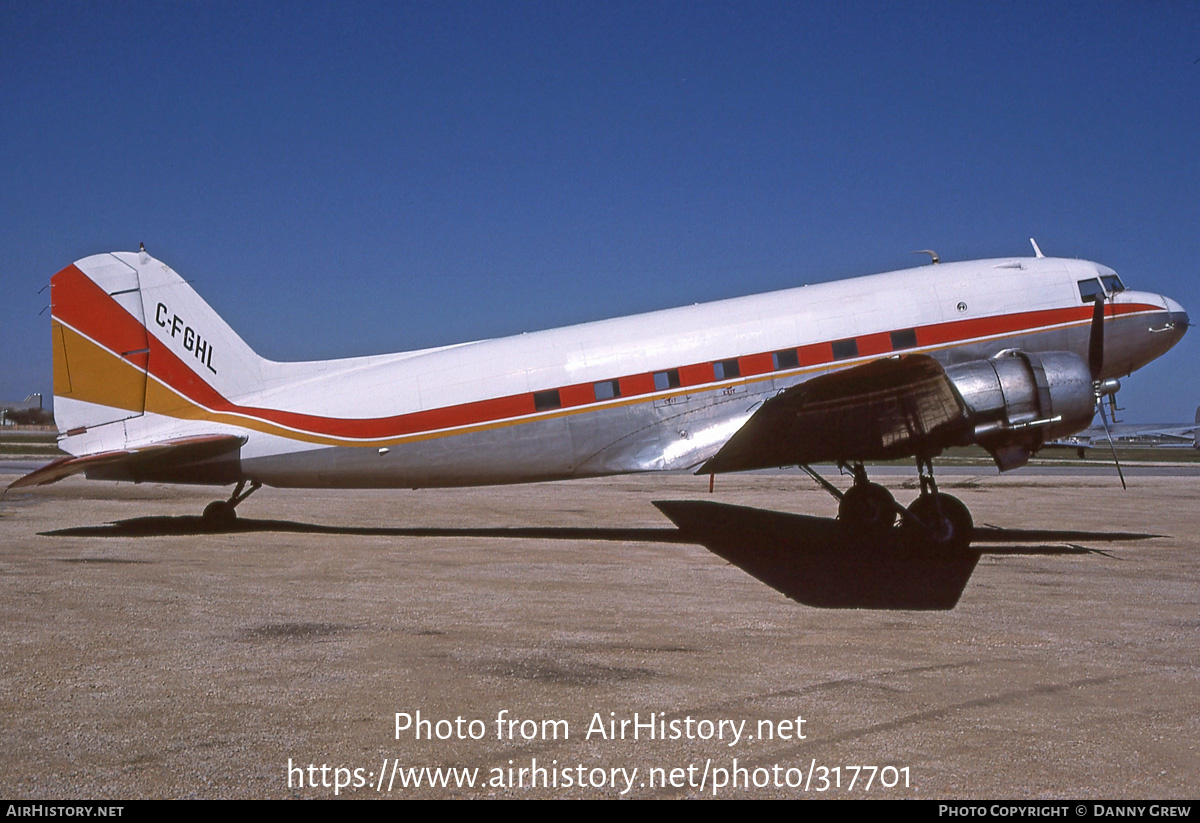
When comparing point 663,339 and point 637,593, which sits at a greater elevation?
point 663,339

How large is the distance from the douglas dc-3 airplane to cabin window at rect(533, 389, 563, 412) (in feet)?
0.05

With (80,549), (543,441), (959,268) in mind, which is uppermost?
(959,268)

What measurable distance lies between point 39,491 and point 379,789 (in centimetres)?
2046

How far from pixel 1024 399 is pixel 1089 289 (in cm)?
316

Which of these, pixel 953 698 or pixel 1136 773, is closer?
pixel 1136 773

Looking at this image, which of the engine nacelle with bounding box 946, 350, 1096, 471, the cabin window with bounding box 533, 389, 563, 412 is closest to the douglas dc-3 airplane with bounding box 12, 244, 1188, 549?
the cabin window with bounding box 533, 389, 563, 412

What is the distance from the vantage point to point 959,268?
11984 mm

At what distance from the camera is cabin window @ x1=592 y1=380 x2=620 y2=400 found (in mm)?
11688

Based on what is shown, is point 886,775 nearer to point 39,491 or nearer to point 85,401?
point 85,401

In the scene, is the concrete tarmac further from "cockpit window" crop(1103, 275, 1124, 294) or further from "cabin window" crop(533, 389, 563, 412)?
"cockpit window" crop(1103, 275, 1124, 294)

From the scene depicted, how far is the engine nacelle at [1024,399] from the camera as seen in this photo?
988 centimetres

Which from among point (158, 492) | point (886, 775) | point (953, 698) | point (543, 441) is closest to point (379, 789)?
point (886, 775)

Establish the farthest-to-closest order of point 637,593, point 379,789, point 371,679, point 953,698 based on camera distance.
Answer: point 637,593, point 371,679, point 953,698, point 379,789

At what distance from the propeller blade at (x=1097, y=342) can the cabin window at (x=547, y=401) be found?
7220 mm
